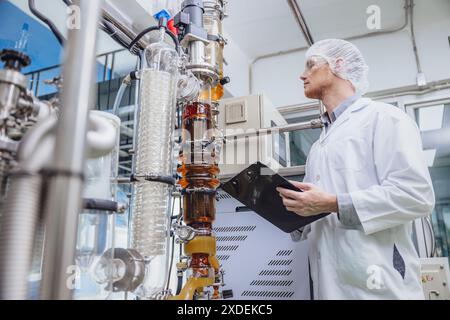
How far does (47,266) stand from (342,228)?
3.07 feet

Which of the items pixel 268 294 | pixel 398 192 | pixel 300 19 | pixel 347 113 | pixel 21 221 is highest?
pixel 300 19

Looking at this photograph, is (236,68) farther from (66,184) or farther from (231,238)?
(66,184)

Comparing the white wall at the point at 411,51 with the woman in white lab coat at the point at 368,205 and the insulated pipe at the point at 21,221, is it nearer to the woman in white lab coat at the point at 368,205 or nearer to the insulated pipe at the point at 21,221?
the woman in white lab coat at the point at 368,205

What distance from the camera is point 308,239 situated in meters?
1.32

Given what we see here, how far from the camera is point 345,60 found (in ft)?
5.08

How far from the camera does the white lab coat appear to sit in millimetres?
1041

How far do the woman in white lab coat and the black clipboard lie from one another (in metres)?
0.05

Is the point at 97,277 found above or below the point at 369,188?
below

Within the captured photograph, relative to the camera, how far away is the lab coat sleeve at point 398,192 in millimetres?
1041

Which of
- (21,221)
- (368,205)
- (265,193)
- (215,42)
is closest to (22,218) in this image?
(21,221)

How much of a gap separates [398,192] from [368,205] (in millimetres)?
98

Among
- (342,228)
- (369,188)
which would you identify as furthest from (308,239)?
(369,188)

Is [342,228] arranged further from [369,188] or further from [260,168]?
[260,168]

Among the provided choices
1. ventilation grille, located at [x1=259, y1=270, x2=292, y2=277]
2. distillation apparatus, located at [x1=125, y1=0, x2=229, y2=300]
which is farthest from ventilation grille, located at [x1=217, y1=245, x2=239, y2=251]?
distillation apparatus, located at [x1=125, y1=0, x2=229, y2=300]
